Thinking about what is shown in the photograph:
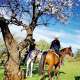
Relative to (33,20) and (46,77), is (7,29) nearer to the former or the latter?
(33,20)

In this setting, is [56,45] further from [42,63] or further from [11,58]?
[11,58]

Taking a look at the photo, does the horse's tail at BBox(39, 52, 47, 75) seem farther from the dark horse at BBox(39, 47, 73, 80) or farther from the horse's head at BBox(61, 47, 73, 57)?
the horse's head at BBox(61, 47, 73, 57)

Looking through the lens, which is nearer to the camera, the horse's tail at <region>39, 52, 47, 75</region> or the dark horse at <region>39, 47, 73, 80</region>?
the horse's tail at <region>39, 52, 47, 75</region>

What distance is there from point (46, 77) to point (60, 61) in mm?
1607

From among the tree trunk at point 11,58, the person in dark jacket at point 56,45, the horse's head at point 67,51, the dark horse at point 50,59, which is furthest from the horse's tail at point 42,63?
the tree trunk at point 11,58

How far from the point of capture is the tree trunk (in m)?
22.1

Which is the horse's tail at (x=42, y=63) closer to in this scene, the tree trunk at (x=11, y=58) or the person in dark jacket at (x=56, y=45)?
the person in dark jacket at (x=56, y=45)

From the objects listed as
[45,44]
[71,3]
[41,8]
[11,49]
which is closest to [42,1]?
[41,8]

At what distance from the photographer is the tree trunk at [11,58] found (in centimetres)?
2209

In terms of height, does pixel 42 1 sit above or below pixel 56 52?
above

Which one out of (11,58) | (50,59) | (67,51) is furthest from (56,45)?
(11,58)

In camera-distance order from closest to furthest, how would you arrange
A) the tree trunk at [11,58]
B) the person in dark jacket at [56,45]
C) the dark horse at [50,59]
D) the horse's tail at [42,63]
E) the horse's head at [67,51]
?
the tree trunk at [11,58] → the horse's tail at [42,63] → the dark horse at [50,59] → the person in dark jacket at [56,45] → the horse's head at [67,51]

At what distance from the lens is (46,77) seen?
1074 inches

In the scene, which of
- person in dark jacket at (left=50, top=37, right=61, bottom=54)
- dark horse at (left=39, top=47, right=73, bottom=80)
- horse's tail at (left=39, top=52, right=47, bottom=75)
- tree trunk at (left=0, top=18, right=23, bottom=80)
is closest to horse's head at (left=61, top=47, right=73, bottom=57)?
dark horse at (left=39, top=47, right=73, bottom=80)
